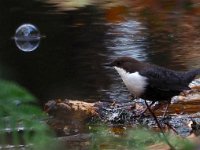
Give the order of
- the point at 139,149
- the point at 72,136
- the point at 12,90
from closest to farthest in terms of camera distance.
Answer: the point at 12,90, the point at 139,149, the point at 72,136

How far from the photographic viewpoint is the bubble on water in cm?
937

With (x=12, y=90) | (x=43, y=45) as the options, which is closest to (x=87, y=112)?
(x=43, y=45)

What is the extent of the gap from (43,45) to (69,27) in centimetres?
89

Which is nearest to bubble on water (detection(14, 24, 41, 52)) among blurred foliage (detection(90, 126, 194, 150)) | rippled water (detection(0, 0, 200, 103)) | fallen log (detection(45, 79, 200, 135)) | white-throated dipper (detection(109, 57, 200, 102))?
rippled water (detection(0, 0, 200, 103))

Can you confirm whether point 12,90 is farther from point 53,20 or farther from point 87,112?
point 53,20

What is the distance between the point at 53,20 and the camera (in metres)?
10.2

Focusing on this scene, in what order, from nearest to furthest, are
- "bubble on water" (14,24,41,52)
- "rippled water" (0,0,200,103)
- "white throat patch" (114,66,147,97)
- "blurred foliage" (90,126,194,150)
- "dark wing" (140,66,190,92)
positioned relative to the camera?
"blurred foliage" (90,126,194,150) → "white throat patch" (114,66,147,97) → "dark wing" (140,66,190,92) → "rippled water" (0,0,200,103) → "bubble on water" (14,24,41,52)

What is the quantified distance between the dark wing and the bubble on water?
4.17 meters

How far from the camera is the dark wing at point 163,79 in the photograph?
16.9 ft

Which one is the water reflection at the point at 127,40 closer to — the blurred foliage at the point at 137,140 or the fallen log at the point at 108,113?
the fallen log at the point at 108,113

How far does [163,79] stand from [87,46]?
3.79 meters

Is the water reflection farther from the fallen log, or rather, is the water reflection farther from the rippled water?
the fallen log

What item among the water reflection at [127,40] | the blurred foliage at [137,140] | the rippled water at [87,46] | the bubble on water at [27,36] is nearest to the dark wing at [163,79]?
the rippled water at [87,46]

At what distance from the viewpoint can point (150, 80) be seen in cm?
513
